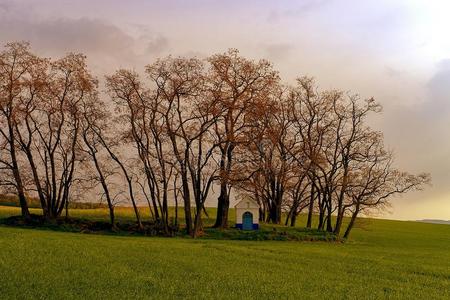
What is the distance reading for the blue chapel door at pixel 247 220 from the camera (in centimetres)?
6043

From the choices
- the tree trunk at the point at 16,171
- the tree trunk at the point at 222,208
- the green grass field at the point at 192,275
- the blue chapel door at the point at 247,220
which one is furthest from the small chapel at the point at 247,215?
the green grass field at the point at 192,275

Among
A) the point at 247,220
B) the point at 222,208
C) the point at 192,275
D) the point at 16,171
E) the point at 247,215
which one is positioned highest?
the point at 16,171

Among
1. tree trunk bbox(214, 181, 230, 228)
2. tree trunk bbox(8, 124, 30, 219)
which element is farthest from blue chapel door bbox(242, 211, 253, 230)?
tree trunk bbox(8, 124, 30, 219)

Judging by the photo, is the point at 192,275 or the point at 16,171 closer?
the point at 192,275

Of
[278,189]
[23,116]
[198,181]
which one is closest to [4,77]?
[23,116]

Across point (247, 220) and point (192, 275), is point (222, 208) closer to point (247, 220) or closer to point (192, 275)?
point (247, 220)

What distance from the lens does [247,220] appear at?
6081 cm

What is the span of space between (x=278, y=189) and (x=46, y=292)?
5076 centimetres

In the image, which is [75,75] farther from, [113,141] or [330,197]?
[330,197]

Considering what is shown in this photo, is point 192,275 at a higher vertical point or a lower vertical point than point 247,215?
lower

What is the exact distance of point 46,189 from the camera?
188 feet

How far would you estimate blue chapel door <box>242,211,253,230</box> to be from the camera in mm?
60428

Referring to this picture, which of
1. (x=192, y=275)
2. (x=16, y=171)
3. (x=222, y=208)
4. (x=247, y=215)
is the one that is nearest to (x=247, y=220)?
(x=247, y=215)

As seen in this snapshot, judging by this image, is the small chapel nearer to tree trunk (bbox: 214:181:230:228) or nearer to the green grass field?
tree trunk (bbox: 214:181:230:228)
